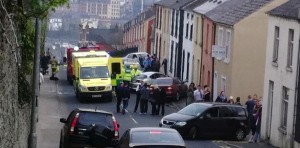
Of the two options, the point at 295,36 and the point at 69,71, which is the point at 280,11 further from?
the point at 69,71

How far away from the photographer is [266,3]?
137 feet

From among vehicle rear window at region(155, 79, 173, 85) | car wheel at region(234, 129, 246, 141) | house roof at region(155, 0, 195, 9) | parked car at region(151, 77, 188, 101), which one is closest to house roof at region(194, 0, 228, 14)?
house roof at region(155, 0, 195, 9)

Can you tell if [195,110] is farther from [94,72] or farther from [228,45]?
[94,72]

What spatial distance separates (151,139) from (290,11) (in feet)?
42.4

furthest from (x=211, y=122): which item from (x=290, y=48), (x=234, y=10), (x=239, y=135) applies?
(x=234, y=10)

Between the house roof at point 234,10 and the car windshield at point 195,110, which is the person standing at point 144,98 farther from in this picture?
the car windshield at point 195,110

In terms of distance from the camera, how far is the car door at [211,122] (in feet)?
102

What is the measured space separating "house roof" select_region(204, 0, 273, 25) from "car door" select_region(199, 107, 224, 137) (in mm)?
10727

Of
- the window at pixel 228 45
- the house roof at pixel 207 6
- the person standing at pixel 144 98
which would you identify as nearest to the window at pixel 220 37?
the window at pixel 228 45

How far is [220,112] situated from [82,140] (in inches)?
347

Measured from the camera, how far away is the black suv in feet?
78.2

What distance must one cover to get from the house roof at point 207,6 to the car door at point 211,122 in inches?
765

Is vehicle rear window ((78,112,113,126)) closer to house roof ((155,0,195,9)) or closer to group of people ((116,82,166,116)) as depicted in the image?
group of people ((116,82,166,116))

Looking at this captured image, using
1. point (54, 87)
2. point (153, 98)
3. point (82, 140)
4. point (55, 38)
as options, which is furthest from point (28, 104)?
point (55, 38)
